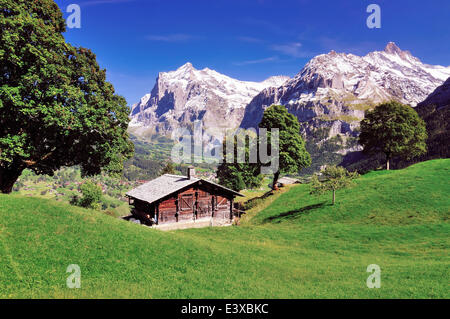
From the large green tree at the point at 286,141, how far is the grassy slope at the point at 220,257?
66.9ft

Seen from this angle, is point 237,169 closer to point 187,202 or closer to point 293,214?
point 187,202

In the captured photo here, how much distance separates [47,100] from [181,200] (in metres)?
22.0

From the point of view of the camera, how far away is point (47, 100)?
25.7 m

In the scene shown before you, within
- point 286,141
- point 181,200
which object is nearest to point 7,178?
point 181,200

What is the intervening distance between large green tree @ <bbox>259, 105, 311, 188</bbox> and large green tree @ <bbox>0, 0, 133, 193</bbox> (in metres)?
29.9

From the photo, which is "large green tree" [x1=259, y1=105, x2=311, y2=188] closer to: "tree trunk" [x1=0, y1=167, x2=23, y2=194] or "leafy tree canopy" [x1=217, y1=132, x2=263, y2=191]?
"leafy tree canopy" [x1=217, y1=132, x2=263, y2=191]

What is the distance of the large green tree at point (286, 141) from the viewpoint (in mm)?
51438

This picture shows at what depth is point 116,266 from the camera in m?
16.0

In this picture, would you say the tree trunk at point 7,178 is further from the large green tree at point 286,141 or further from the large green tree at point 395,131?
the large green tree at point 395,131

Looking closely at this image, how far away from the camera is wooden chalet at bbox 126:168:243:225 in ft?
129

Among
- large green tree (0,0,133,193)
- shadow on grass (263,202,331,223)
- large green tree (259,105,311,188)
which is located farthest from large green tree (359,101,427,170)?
large green tree (0,0,133,193)
